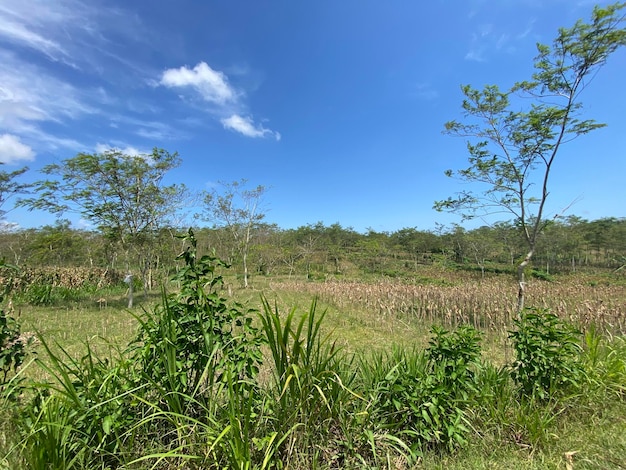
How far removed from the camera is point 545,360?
7.27 ft

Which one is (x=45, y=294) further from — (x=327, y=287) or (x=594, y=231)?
(x=594, y=231)

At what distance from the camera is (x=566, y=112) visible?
6.45 meters

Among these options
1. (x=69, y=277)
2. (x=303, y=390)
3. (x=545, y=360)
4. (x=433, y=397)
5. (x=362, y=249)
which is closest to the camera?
(x=303, y=390)

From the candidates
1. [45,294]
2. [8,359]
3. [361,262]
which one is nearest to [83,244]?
[45,294]

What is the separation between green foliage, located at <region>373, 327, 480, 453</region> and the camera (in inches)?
72.7

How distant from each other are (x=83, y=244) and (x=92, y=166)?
16.9 metres

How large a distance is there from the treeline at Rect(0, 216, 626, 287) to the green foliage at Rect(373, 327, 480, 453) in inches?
735

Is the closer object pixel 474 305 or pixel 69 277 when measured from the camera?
pixel 474 305

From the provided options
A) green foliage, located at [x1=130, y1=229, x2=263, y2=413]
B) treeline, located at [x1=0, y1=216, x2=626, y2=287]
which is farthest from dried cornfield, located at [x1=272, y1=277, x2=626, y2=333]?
treeline, located at [x1=0, y1=216, x2=626, y2=287]

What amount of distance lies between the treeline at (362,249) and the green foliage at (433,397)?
18.7 metres

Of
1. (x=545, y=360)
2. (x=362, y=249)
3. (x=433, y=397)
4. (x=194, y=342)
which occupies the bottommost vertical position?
(x=433, y=397)

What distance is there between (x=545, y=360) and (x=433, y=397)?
3.57 ft

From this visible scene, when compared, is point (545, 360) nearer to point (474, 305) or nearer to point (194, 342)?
point (194, 342)

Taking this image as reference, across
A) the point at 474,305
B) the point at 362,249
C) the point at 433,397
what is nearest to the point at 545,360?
the point at 433,397
